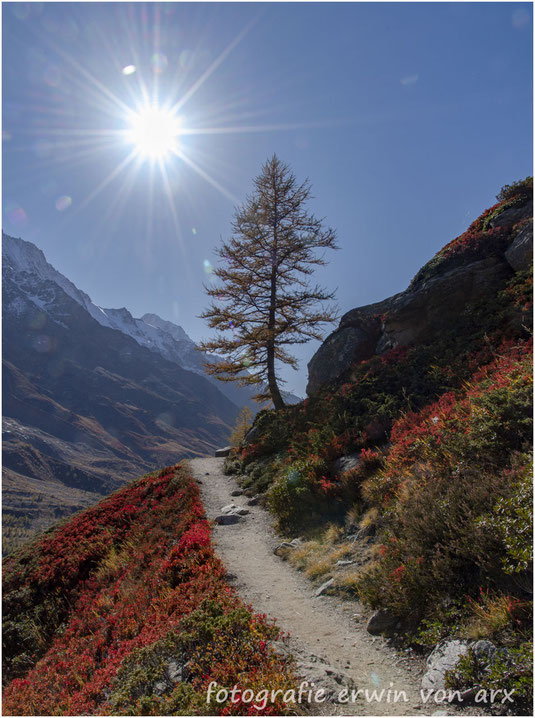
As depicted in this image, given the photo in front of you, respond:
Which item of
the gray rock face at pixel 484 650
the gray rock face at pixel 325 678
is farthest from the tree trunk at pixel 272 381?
the gray rock face at pixel 484 650

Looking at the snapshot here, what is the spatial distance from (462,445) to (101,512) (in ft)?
48.7

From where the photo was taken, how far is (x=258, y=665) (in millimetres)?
4180

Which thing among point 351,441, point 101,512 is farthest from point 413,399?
point 101,512

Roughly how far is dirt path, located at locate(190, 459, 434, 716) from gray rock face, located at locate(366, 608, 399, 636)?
127 millimetres

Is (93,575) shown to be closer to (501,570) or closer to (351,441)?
(351,441)

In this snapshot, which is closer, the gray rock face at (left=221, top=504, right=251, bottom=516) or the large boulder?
the gray rock face at (left=221, top=504, right=251, bottom=516)

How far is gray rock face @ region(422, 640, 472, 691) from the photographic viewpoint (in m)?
3.81

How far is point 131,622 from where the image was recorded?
678cm

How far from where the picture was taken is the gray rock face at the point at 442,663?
12.5 ft

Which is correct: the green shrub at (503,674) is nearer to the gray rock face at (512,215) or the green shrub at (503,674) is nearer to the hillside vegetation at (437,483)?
the hillside vegetation at (437,483)

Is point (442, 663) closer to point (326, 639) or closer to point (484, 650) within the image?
point (484, 650)

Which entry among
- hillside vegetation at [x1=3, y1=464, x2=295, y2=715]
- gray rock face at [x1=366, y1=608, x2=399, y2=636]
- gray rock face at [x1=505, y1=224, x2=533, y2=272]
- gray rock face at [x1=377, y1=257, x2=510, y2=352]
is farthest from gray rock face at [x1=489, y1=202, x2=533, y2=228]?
hillside vegetation at [x1=3, y1=464, x2=295, y2=715]

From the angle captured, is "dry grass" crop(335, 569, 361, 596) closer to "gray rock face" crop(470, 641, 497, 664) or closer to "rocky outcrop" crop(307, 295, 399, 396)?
"gray rock face" crop(470, 641, 497, 664)

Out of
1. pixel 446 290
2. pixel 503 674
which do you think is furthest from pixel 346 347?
pixel 503 674
